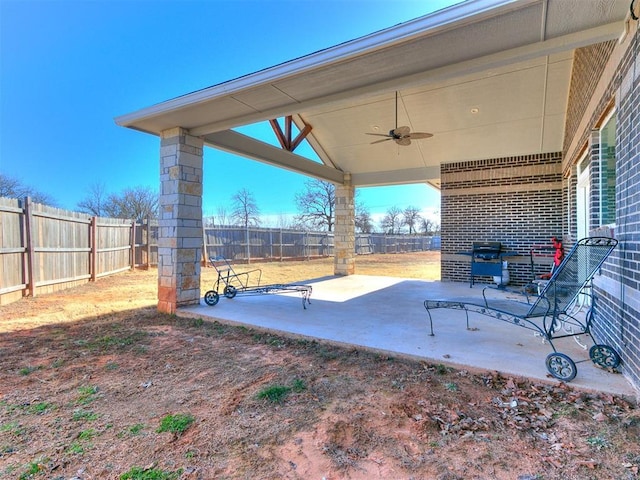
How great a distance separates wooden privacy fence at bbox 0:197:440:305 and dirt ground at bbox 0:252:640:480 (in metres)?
3.78

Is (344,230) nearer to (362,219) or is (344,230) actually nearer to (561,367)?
(561,367)

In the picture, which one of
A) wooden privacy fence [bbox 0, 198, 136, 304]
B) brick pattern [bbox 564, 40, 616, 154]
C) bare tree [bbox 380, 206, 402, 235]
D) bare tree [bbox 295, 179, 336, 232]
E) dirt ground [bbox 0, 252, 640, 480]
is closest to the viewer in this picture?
dirt ground [bbox 0, 252, 640, 480]

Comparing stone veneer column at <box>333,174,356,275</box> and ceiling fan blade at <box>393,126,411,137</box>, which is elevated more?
ceiling fan blade at <box>393,126,411,137</box>

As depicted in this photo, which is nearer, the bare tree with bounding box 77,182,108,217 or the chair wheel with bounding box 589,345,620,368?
the chair wheel with bounding box 589,345,620,368

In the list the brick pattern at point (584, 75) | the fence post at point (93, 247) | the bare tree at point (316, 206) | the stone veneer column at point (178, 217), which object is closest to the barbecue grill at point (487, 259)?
the brick pattern at point (584, 75)

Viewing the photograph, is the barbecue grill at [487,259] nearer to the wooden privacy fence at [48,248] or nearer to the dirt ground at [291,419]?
the dirt ground at [291,419]

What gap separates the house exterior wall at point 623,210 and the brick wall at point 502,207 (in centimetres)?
439


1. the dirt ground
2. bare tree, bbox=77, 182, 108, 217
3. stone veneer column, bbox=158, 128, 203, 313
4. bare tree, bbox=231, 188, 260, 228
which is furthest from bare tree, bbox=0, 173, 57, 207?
the dirt ground

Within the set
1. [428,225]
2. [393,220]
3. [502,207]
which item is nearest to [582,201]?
[502,207]

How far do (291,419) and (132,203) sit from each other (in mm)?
24502

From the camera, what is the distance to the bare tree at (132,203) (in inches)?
885

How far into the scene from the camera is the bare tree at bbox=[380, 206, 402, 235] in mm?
40406

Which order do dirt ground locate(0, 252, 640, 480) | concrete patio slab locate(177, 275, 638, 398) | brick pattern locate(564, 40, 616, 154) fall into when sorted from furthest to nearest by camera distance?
brick pattern locate(564, 40, 616, 154) < concrete patio slab locate(177, 275, 638, 398) < dirt ground locate(0, 252, 640, 480)

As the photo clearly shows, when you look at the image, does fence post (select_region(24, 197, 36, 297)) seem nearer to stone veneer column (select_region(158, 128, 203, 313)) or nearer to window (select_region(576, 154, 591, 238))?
stone veneer column (select_region(158, 128, 203, 313))
